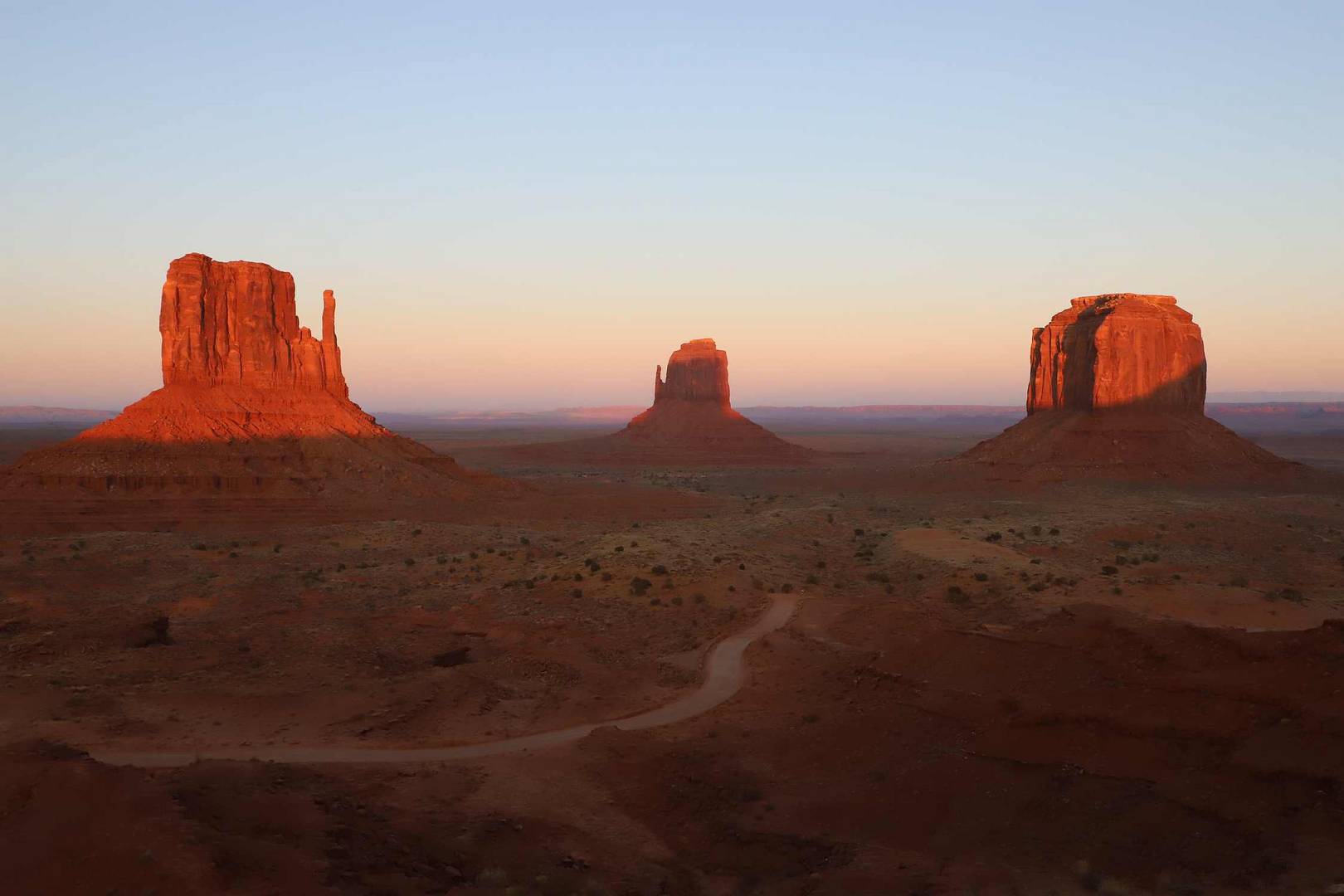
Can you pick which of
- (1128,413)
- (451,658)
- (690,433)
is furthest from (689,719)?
(690,433)

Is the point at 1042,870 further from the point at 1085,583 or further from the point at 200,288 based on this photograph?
the point at 200,288

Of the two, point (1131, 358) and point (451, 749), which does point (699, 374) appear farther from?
point (451, 749)

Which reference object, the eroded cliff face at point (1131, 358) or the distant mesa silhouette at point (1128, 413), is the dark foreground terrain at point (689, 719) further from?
the eroded cliff face at point (1131, 358)

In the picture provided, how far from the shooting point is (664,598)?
25297 millimetres

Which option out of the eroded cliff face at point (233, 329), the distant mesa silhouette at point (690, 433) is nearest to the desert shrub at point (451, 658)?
the eroded cliff face at point (233, 329)

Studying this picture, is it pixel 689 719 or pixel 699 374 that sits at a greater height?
pixel 699 374

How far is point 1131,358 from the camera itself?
6500 cm

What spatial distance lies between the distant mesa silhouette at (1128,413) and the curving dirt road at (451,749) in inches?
1935

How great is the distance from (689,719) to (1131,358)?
60543 mm

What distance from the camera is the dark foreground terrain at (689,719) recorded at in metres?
10.2

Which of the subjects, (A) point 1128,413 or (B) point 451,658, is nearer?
(B) point 451,658

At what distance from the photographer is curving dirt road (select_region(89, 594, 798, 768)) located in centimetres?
1412

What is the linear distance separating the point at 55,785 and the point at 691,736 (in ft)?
31.1

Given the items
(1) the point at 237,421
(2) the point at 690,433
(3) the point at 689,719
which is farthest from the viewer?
(2) the point at 690,433
